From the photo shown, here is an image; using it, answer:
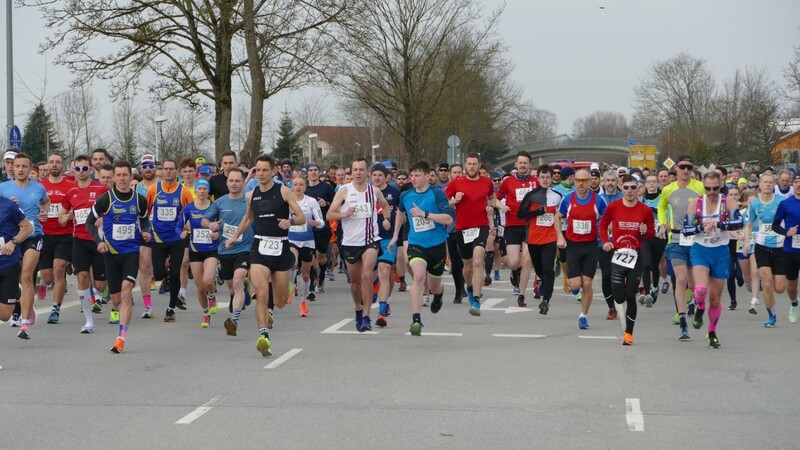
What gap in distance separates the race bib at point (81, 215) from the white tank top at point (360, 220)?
3.42 metres

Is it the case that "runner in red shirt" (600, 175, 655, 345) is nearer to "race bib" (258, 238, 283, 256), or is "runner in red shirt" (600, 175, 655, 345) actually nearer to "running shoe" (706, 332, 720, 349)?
"running shoe" (706, 332, 720, 349)

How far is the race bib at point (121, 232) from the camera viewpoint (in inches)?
484

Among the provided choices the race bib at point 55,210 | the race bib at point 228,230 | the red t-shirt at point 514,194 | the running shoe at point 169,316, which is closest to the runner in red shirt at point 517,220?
the red t-shirt at point 514,194

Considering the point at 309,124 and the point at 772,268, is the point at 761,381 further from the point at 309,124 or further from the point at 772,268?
the point at 309,124

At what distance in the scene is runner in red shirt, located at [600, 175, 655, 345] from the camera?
12.0m

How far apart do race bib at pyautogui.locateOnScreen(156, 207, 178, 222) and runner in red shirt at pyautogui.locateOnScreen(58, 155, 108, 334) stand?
0.77 meters

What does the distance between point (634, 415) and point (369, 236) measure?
5337 millimetres

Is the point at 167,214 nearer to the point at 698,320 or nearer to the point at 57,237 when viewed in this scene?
the point at 57,237

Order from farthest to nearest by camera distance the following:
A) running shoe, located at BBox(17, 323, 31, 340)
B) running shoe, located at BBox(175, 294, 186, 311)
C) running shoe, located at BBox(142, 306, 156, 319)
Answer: running shoe, located at BBox(175, 294, 186, 311), running shoe, located at BBox(142, 306, 156, 319), running shoe, located at BBox(17, 323, 31, 340)

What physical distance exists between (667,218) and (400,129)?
114 ft

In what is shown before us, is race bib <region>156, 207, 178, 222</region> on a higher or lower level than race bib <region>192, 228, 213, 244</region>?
higher

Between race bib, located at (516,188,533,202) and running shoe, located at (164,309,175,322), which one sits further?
race bib, located at (516,188,533,202)

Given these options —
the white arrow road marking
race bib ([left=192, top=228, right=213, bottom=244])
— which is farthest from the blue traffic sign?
the white arrow road marking

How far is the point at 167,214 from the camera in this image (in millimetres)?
14719
